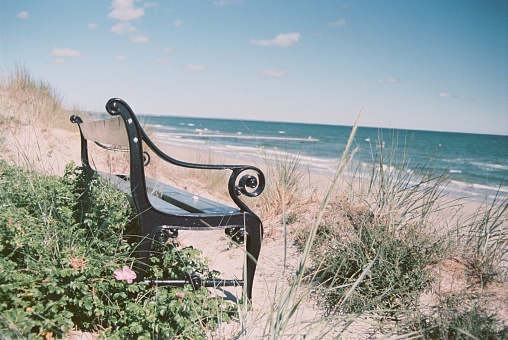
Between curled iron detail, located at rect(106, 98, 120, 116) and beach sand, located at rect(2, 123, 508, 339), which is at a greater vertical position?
curled iron detail, located at rect(106, 98, 120, 116)

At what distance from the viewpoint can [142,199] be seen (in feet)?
6.86

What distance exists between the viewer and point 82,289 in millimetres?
1871

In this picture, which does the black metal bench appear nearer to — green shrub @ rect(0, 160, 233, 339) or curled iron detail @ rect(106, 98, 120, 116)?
curled iron detail @ rect(106, 98, 120, 116)

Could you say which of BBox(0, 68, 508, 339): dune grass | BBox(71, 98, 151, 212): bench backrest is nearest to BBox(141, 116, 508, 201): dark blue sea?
BBox(0, 68, 508, 339): dune grass

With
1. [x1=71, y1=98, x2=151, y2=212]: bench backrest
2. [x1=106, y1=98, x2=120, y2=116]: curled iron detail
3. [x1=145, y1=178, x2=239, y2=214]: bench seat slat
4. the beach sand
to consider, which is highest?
[x1=106, y1=98, x2=120, y2=116]: curled iron detail

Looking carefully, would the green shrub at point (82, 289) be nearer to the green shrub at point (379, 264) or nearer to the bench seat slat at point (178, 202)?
the bench seat slat at point (178, 202)

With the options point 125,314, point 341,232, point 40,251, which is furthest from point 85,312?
point 341,232

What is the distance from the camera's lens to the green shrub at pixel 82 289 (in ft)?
5.94

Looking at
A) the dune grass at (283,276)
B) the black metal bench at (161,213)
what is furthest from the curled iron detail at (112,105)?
the dune grass at (283,276)

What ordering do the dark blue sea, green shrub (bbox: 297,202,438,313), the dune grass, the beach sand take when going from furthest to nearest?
the dark blue sea → green shrub (bbox: 297,202,438,313) → the beach sand → the dune grass

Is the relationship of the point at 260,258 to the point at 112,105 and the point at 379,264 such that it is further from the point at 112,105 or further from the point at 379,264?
the point at 112,105

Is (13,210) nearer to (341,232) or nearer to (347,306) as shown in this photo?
(347,306)

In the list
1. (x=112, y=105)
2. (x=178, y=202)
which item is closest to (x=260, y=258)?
(x=178, y=202)

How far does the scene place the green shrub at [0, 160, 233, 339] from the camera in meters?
1.81
